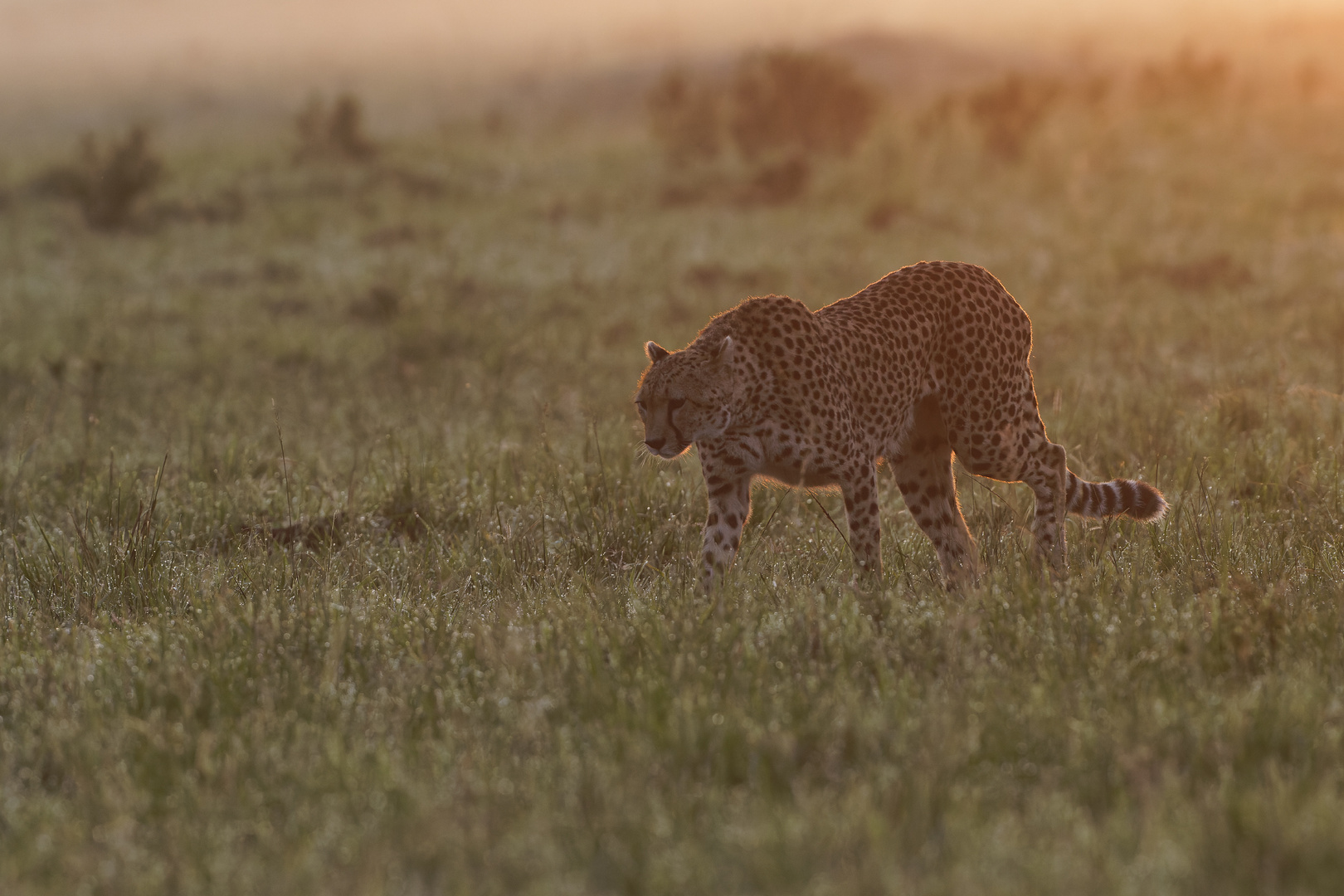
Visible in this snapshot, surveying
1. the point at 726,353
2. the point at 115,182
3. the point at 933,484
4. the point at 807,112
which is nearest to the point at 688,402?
the point at 726,353

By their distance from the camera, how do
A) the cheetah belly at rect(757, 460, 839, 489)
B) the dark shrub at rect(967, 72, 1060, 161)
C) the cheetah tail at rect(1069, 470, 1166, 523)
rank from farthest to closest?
the dark shrub at rect(967, 72, 1060, 161) < the cheetah tail at rect(1069, 470, 1166, 523) < the cheetah belly at rect(757, 460, 839, 489)

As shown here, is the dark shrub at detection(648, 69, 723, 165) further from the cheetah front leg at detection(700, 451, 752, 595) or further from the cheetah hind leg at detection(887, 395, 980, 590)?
the cheetah front leg at detection(700, 451, 752, 595)

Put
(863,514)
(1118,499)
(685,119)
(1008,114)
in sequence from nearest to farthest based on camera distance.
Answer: (863,514) < (1118,499) < (1008,114) < (685,119)

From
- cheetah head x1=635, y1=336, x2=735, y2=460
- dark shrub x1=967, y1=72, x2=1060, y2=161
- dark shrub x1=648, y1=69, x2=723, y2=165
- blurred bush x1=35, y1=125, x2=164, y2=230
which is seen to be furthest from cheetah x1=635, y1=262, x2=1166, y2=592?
dark shrub x1=648, y1=69, x2=723, y2=165

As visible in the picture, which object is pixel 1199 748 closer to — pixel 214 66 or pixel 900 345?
pixel 900 345

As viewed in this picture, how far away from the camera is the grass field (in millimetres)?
2373

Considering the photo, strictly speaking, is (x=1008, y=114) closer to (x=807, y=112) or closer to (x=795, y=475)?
(x=807, y=112)

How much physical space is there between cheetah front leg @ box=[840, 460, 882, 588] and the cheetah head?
15.8 inches

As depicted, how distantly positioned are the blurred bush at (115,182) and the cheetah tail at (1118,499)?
15.5 meters

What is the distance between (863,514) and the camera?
4008mm

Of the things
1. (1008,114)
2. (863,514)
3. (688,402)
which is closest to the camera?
(688,402)

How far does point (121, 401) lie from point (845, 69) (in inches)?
769

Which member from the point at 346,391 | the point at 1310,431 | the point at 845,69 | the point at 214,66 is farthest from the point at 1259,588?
the point at 214,66

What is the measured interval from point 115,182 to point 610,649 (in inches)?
641
